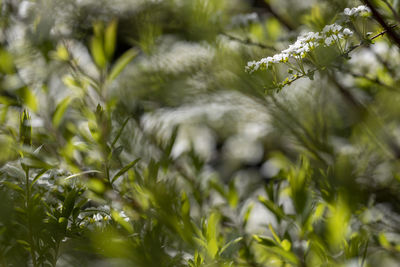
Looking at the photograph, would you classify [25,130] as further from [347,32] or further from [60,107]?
[347,32]

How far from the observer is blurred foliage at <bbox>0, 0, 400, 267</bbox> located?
0.91 ft

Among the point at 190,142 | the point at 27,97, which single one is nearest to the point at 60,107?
the point at 27,97

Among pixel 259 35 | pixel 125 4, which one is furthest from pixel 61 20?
pixel 259 35

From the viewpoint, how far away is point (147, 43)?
462 millimetres

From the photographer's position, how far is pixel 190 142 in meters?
0.46

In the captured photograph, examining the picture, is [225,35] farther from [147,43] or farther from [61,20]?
[61,20]

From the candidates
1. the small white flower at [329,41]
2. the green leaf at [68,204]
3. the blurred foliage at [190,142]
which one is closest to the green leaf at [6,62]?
the blurred foliage at [190,142]

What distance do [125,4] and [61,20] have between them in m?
0.15

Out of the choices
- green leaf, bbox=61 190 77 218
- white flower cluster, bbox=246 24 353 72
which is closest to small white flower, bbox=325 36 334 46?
white flower cluster, bbox=246 24 353 72

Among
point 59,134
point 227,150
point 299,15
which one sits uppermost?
point 299,15

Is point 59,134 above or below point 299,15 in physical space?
below

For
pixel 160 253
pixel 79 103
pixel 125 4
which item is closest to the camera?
pixel 160 253

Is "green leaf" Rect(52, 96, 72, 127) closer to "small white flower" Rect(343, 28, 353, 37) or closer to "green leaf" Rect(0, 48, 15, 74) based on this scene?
"green leaf" Rect(0, 48, 15, 74)

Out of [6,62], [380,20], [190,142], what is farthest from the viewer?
[190,142]
